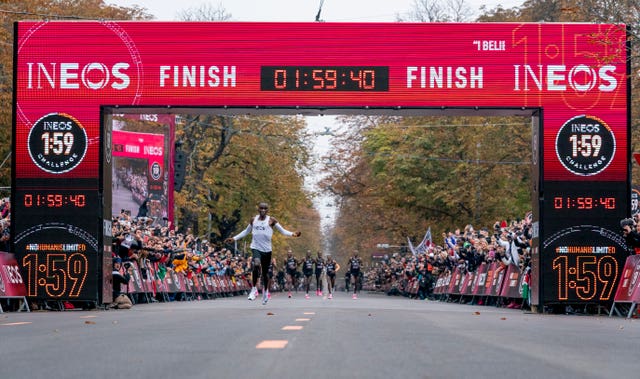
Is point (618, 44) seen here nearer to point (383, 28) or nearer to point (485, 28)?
point (485, 28)

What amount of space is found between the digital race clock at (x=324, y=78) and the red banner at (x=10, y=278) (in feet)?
19.9

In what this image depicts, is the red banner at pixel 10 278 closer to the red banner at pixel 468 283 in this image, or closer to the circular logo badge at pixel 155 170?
the red banner at pixel 468 283

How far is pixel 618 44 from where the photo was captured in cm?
2412

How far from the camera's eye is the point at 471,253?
125 feet

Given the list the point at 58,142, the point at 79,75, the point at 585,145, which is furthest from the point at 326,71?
the point at 58,142

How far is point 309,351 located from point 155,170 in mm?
40312

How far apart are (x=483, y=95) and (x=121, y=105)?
7.33m

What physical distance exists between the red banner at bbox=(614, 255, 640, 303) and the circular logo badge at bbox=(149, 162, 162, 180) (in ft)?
92.5

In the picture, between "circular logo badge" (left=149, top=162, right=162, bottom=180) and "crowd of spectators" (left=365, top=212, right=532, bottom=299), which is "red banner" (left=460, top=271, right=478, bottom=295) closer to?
"crowd of spectators" (left=365, top=212, right=532, bottom=299)

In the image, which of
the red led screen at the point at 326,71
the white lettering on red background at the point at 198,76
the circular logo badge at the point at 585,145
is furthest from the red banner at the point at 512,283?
the white lettering on red background at the point at 198,76

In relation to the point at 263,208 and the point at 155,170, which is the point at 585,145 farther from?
the point at 155,170

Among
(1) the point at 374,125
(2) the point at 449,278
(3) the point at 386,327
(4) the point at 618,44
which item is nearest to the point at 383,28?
(4) the point at 618,44

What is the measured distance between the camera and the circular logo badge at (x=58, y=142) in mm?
24703

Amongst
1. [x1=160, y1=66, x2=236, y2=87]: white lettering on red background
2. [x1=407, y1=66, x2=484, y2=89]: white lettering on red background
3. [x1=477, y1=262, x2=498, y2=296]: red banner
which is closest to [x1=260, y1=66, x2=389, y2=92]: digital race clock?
[x1=407, y1=66, x2=484, y2=89]: white lettering on red background
